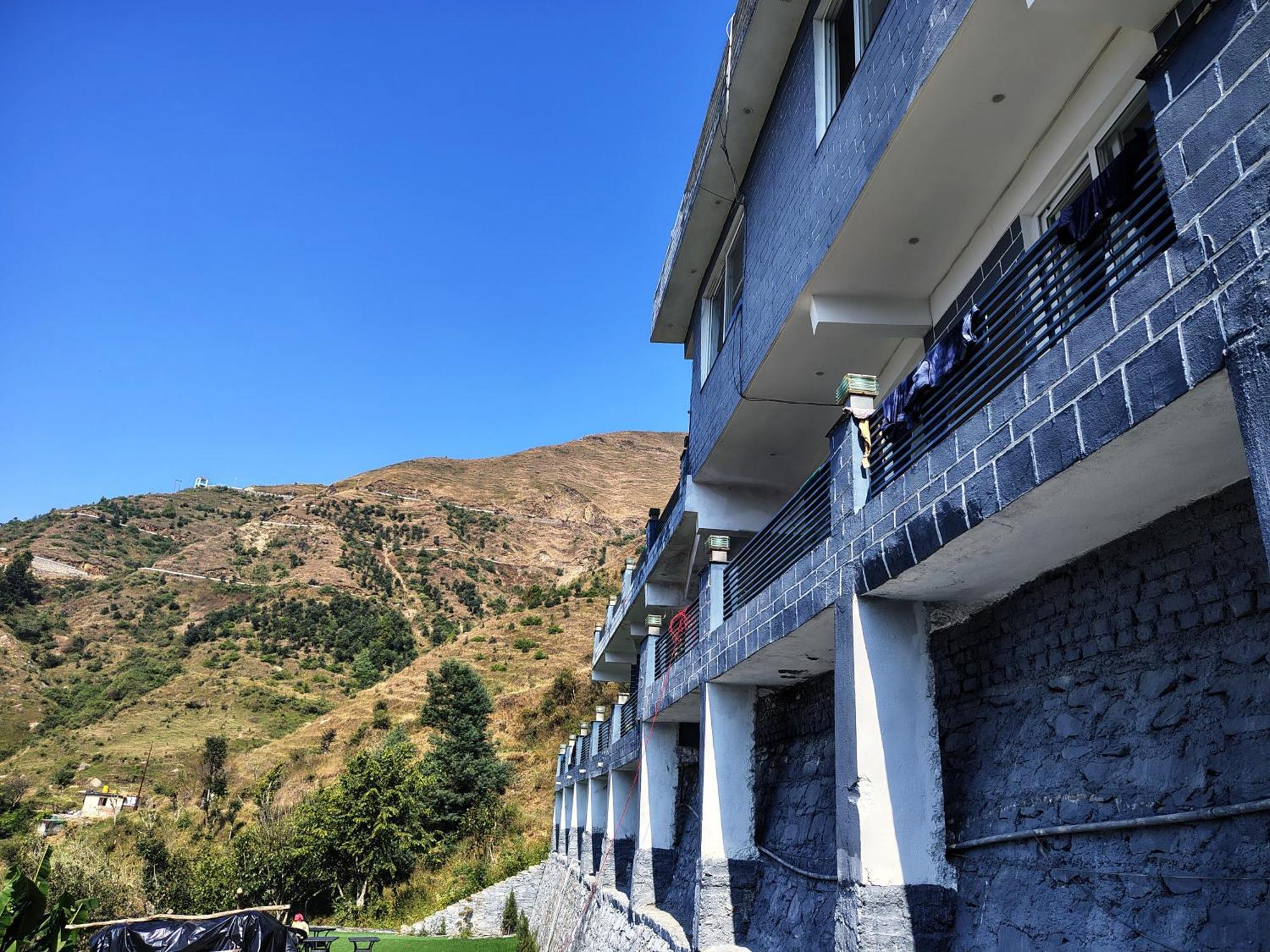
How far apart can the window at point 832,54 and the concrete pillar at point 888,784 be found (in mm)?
5395

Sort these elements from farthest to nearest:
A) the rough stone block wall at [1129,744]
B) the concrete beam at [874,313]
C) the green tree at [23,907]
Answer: the concrete beam at [874,313] → the green tree at [23,907] → the rough stone block wall at [1129,744]

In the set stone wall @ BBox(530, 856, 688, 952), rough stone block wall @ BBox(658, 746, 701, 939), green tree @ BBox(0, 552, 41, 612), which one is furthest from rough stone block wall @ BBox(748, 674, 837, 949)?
green tree @ BBox(0, 552, 41, 612)

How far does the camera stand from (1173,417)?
3816mm

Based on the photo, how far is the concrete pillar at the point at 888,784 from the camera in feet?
19.8

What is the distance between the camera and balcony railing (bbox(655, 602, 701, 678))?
12.3m

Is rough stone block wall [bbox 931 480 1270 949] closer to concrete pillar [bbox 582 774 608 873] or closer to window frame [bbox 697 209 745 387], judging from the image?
→ window frame [bbox 697 209 745 387]

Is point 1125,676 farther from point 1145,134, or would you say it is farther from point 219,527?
point 219,527

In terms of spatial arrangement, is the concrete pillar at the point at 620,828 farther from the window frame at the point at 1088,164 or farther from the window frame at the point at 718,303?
the window frame at the point at 1088,164

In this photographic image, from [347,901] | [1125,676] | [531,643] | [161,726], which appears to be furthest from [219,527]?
[1125,676]

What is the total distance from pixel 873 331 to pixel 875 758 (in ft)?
15.6

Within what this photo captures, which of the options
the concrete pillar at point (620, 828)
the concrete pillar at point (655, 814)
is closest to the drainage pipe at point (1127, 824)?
the concrete pillar at point (655, 814)

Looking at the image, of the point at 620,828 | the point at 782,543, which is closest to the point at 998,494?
the point at 782,543

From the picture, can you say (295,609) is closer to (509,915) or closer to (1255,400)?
(509,915)

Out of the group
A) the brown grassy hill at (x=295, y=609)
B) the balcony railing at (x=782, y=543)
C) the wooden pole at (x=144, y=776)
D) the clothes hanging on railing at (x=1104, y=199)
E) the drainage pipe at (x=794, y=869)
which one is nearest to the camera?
the clothes hanging on railing at (x=1104, y=199)
